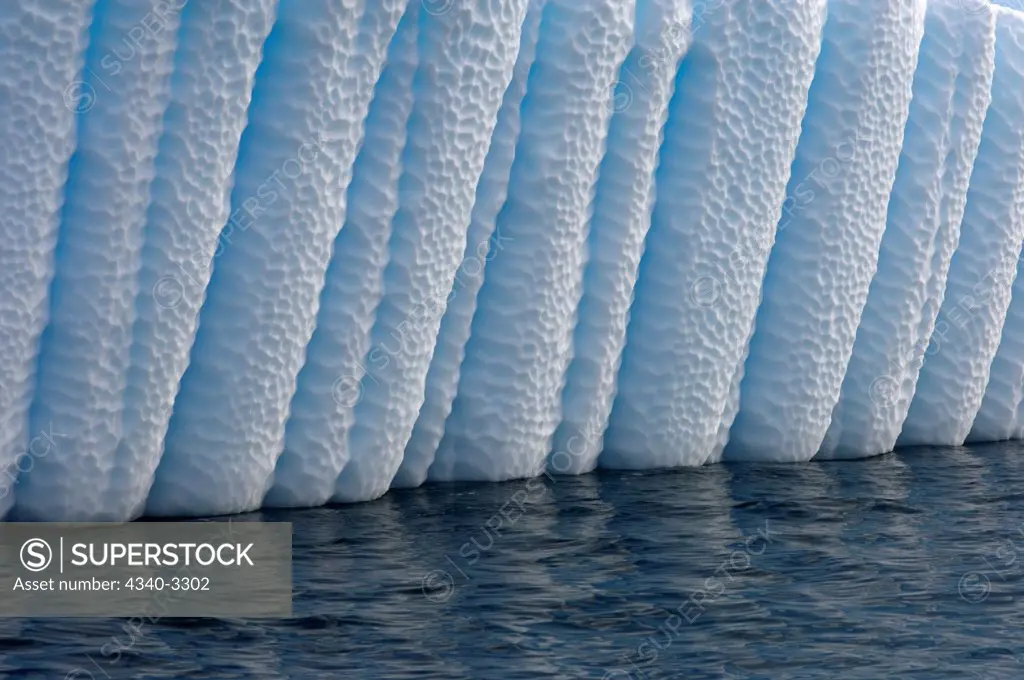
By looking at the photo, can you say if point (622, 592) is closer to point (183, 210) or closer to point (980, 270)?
point (183, 210)

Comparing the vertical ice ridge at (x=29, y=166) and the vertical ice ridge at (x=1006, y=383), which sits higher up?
the vertical ice ridge at (x=29, y=166)

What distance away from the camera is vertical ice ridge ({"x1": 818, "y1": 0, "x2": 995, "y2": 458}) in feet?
25.7

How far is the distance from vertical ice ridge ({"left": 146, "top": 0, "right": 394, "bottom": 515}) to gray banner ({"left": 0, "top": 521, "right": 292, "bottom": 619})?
0.82 ft

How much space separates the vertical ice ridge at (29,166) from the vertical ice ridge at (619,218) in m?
2.54

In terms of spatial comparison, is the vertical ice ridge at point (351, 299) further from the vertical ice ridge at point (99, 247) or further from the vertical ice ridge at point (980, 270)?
the vertical ice ridge at point (980, 270)

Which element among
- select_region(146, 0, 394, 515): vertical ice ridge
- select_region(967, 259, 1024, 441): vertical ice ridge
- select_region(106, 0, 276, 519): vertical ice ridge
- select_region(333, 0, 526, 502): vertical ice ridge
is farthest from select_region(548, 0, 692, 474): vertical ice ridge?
select_region(967, 259, 1024, 441): vertical ice ridge

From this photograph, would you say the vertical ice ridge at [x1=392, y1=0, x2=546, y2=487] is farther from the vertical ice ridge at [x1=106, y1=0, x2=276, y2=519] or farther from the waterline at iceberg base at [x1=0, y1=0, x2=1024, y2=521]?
the vertical ice ridge at [x1=106, y1=0, x2=276, y2=519]

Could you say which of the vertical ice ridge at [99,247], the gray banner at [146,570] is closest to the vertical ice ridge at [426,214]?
the gray banner at [146,570]

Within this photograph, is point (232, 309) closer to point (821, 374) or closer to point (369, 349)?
point (369, 349)

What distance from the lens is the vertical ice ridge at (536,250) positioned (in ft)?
21.0

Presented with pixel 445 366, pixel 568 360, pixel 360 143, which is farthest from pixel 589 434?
pixel 360 143

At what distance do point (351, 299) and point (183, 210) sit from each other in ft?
2.76

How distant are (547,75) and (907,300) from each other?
2.63m

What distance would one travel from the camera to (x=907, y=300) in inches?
309
